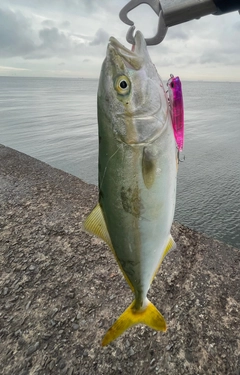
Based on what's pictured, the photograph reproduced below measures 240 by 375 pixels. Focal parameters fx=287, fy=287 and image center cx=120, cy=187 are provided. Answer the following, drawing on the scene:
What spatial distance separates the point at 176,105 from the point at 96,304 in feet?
5.90

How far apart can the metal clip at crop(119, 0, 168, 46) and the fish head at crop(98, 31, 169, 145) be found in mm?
74

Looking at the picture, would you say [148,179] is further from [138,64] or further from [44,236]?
[44,236]

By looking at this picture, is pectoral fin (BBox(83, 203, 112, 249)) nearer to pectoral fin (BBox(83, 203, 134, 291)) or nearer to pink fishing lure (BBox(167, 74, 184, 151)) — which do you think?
pectoral fin (BBox(83, 203, 134, 291))

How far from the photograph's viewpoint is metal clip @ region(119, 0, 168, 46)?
121 centimetres

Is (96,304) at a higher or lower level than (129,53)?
lower

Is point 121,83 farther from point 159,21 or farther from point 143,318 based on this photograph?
point 143,318

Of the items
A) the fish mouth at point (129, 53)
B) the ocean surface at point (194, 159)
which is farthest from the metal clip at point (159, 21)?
the ocean surface at point (194, 159)

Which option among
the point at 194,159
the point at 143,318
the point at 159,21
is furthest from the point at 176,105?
the point at 194,159

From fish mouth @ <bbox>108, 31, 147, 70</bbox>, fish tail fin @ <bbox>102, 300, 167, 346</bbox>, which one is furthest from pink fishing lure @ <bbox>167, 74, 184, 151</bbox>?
fish tail fin @ <bbox>102, 300, 167, 346</bbox>

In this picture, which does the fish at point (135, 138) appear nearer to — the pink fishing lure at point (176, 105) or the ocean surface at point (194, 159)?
the pink fishing lure at point (176, 105)

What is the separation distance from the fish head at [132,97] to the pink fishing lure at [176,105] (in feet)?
0.11

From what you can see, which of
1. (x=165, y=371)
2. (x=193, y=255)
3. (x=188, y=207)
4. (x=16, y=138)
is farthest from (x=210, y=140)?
(x=165, y=371)

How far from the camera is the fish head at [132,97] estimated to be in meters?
1.19

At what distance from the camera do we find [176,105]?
4.01 feet
